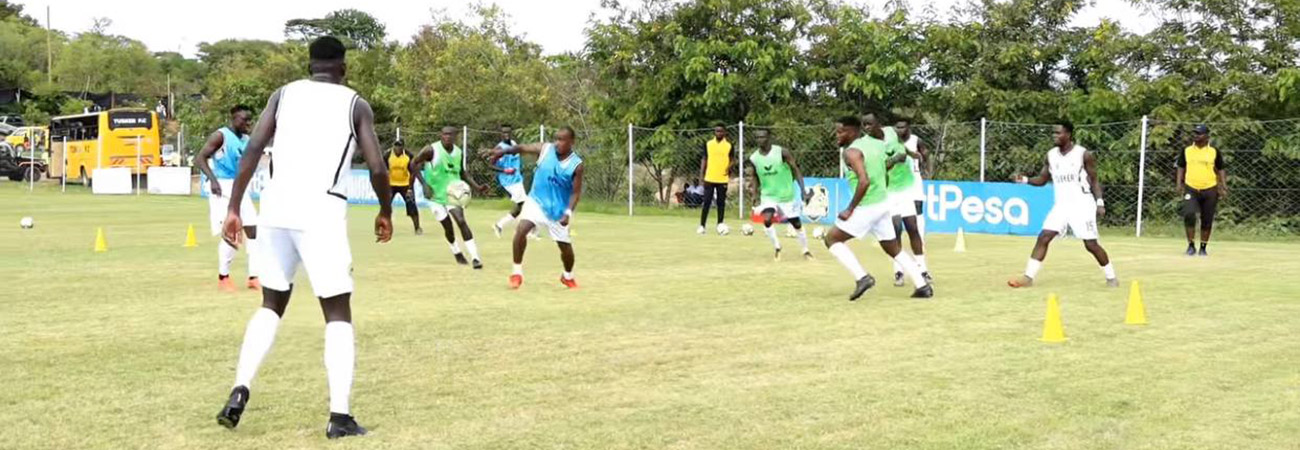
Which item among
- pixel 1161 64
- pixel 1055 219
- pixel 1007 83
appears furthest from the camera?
pixel 1007 83

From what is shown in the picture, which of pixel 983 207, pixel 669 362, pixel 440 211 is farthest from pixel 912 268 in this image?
pixel 983 207

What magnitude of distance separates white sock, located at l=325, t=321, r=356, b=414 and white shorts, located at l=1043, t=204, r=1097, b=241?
8719mm

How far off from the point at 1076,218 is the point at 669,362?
6.39 metres

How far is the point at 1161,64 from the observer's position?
26109 millimetres

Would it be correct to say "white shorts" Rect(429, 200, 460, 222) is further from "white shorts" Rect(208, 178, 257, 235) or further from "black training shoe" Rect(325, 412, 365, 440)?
"black training shoe" Rect(325, 412, 365, 440)

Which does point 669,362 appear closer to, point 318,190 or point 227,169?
point 318,190

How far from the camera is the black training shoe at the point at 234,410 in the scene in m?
5.81

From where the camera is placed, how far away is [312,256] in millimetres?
5945

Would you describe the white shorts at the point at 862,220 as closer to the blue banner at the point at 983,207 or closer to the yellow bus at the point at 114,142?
the blue banner at the point at 983,207

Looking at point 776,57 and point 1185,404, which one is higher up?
point 776,57

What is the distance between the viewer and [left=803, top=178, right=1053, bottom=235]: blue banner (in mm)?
23047

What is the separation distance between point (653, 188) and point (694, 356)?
23623mm

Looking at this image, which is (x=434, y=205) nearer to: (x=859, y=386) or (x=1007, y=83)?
(x=859, y=386)

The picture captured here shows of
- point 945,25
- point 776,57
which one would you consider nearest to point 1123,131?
point 945,25
